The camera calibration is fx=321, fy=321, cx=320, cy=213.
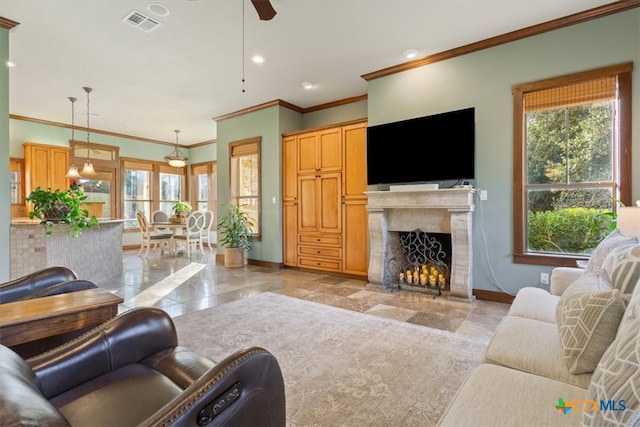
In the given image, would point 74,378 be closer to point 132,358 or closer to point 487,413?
point 132,358

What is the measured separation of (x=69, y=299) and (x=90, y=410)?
2.96ft

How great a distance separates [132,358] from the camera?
128 centimetres

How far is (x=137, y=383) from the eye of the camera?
1155 millimetres

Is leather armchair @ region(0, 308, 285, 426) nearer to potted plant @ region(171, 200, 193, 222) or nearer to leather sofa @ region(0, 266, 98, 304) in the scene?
leather sofa @ region(0, 266, 98, 304)

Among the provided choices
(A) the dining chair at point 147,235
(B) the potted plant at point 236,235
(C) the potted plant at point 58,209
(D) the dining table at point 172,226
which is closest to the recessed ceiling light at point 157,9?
(C) the potted plant at point 58,209

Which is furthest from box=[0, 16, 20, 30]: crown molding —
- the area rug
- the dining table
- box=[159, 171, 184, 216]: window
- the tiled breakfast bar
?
box=[159, 171, 184, 216]: window

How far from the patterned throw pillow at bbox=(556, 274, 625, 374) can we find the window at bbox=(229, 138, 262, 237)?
5215 millimetres

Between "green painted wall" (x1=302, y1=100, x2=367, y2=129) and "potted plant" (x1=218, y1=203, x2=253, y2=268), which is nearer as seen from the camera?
"green painted wall" (x1=302, y1=100, x2=367, y2=129)

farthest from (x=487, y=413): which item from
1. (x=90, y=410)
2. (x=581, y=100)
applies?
(x=581, y=100)

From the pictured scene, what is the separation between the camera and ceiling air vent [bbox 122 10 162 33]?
3.13 metres

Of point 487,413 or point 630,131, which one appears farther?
point 630,131

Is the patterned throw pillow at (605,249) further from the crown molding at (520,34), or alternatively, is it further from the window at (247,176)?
the window at (247,176)

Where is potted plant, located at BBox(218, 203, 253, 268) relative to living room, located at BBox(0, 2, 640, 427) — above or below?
below

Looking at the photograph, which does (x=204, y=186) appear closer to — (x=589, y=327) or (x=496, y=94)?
(x=496, y=94)
